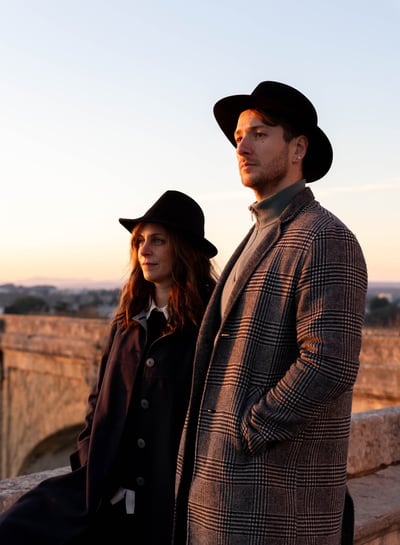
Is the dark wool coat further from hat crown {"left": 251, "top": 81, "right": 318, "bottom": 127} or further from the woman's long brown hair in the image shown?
hat crown {"left": 251, "top": 81, "right": 318, "bottom": 127}

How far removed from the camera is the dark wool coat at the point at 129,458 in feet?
7.69

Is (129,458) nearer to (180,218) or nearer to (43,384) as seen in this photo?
(180,218)

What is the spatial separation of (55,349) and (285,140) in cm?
1364

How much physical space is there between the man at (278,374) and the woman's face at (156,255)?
467 millimetres

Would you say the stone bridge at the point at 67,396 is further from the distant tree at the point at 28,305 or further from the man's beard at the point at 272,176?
the distant tree at the point at 28,305

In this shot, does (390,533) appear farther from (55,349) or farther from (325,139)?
(55,349)

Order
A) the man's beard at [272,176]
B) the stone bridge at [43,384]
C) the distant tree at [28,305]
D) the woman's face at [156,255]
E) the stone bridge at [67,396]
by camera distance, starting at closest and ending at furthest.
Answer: the man's beard at [272,176] < the woman's face at [156,255] < the stone bridge at [67,396] < the stone bridge at [43,384] < the distant tree at [28,305]

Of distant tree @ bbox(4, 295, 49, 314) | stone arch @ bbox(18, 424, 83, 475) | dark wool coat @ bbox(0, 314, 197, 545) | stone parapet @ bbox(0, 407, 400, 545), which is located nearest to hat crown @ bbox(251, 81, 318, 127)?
dark wool coat @ bbox(0, 314, 197, 545)

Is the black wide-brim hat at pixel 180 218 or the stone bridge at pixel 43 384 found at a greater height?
the black wide-brim hat at pixel 180 218

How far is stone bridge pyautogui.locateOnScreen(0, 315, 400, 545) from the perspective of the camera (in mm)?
4043

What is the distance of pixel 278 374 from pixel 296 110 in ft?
2.44

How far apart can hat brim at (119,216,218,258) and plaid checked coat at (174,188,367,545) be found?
561mm

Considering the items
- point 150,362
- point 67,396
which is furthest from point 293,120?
point 67,396

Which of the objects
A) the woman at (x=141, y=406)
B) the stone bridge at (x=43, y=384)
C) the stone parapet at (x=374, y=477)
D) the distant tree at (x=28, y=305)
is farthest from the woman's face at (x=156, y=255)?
the distant tree at (x=28, y=305)
